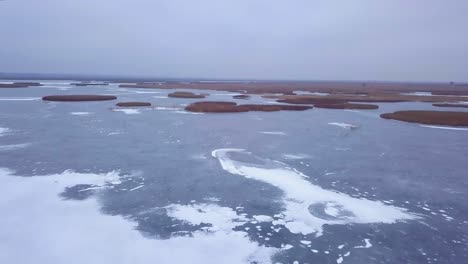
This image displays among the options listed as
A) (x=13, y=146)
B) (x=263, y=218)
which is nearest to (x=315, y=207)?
(x=263, y=218)

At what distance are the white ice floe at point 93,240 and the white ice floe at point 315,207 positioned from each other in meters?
1.44

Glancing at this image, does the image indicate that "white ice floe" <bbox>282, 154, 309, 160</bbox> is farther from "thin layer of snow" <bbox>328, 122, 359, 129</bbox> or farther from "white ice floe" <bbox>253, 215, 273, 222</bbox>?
"thin layer of snow" <bbox>328, 122, 359, 129</bbox>

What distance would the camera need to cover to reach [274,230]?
7309mm

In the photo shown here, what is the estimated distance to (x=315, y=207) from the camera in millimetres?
8625

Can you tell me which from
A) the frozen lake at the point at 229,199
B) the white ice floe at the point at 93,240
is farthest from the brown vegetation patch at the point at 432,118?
the white ice floe at the point at 93,240

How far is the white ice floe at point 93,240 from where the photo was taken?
239 inches

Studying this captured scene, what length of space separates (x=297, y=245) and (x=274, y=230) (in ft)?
2.41

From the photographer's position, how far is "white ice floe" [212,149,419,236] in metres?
7.78

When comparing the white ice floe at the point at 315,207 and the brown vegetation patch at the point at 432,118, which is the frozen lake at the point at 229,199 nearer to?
the white ice floe at the point at 315,207

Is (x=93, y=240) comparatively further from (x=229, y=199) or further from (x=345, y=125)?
(x=345, y=125)

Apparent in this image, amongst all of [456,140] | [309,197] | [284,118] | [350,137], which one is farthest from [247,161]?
[284,118]

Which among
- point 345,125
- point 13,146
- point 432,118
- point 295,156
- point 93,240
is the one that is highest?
point 432,118

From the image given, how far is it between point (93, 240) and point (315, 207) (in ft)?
16.9

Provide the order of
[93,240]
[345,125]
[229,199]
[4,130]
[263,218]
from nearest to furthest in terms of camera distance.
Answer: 1. [93,240]
2. [263,218]
3. [229,199]
4. [4,130]
5. [345,125]
